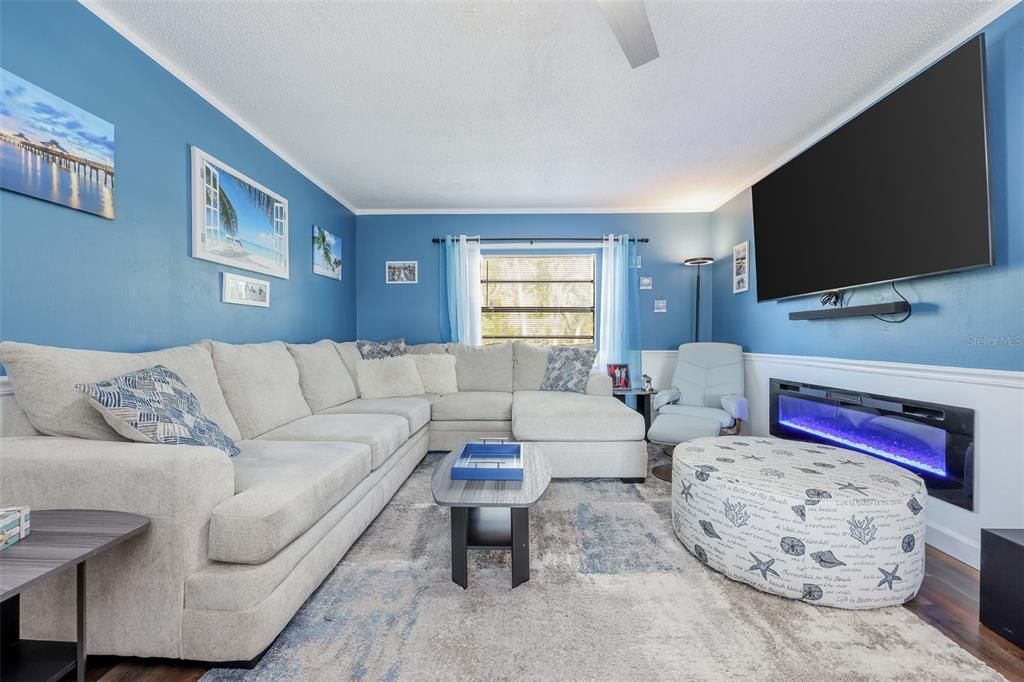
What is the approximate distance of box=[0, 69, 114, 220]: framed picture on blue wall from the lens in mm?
1475

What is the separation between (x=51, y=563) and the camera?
91 cm

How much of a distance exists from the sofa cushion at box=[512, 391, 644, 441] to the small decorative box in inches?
90.3

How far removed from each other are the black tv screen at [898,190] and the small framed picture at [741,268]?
799 mm

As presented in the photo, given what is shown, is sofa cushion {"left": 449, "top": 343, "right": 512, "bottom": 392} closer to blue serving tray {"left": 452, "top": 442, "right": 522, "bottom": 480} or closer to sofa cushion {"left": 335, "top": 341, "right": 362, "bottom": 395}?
sofa cushion {"left": 335, "top": 341, "right": 362, "bottom": 395}

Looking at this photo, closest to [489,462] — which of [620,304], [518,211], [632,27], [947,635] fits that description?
[947,635]

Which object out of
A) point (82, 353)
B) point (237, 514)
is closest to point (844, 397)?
point (237, 514)

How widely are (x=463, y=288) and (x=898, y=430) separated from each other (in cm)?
366

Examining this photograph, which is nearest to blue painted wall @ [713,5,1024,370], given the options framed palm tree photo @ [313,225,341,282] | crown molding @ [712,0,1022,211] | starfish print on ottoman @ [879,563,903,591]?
crown molding @ [712,0,1022,211]

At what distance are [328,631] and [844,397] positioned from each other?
9.69 ft

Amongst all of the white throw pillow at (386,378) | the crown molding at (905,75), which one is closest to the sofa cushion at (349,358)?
the white throw pillow at (386,378)

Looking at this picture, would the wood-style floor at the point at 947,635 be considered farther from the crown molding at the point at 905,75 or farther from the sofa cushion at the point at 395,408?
the crown molding at the point at 905,75

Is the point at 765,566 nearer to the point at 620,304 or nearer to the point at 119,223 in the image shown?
the point at 119,223

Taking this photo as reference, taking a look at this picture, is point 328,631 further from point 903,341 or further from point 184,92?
point 903,341

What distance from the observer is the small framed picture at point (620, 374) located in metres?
4.45
